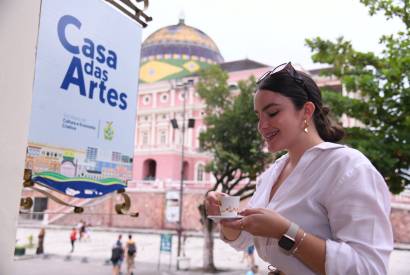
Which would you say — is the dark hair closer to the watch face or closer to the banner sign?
the watch face

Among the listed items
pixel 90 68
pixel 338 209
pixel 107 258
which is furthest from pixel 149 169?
pixel 338 209

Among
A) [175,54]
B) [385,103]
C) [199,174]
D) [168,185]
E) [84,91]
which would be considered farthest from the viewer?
[175,54]

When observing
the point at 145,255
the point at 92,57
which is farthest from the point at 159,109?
the point at 92,57

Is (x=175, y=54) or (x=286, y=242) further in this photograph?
(x=175, y=54)

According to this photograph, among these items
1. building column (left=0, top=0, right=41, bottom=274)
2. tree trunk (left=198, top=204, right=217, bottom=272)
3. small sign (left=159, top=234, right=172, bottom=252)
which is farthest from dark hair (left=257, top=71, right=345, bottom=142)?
small sign (left=159, top=234, right=172, bottom=252)

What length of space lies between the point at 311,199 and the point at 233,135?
42.2 feet

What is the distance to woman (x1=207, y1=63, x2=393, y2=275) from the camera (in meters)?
1.21

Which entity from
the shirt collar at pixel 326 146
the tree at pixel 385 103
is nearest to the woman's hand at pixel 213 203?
the shirt collar at pixel 326 146

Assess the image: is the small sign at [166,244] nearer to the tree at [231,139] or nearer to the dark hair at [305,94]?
the tree at [231,139]

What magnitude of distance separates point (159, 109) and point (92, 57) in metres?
34.3

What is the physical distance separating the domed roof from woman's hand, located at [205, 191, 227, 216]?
41.8 m

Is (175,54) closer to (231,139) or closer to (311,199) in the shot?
(231,139)

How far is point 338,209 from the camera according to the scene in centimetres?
126

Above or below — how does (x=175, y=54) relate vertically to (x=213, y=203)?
above
